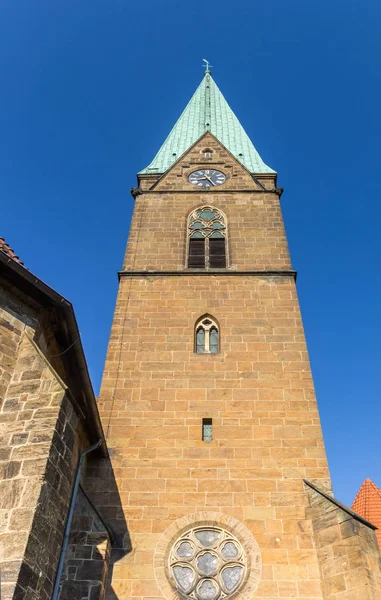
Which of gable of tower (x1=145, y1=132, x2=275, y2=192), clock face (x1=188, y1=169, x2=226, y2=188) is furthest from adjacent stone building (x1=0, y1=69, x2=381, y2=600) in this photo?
clock face (x1=188, y1=169, x2=226, y2=188)

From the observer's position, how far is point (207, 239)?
15609 millimetres

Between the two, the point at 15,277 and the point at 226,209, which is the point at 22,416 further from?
the point at 226,209

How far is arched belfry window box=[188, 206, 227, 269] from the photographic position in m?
14.9

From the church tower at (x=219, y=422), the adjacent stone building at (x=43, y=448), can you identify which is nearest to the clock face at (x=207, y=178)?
the church tower at (x=219, y=422)

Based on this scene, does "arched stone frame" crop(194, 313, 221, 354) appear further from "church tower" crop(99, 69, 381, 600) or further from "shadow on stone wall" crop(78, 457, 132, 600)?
"shadow on stone wall" crop(78, 457, 132, 600)

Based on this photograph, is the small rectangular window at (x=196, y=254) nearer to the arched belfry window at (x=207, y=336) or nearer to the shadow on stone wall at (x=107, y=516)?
the arched belfry window at (x=207, y=336)

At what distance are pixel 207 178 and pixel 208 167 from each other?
0.75 meters

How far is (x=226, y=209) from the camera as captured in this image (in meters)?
16.7

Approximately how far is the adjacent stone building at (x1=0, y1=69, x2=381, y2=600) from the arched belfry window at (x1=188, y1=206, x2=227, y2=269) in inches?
2.6

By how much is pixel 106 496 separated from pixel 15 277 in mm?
4334

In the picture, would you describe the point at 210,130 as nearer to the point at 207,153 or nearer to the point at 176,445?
the point at 207,153

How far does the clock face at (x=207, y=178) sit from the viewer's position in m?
17.9

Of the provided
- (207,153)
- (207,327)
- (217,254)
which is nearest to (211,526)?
(207,327)

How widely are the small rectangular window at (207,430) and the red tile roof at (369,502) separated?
602cm
